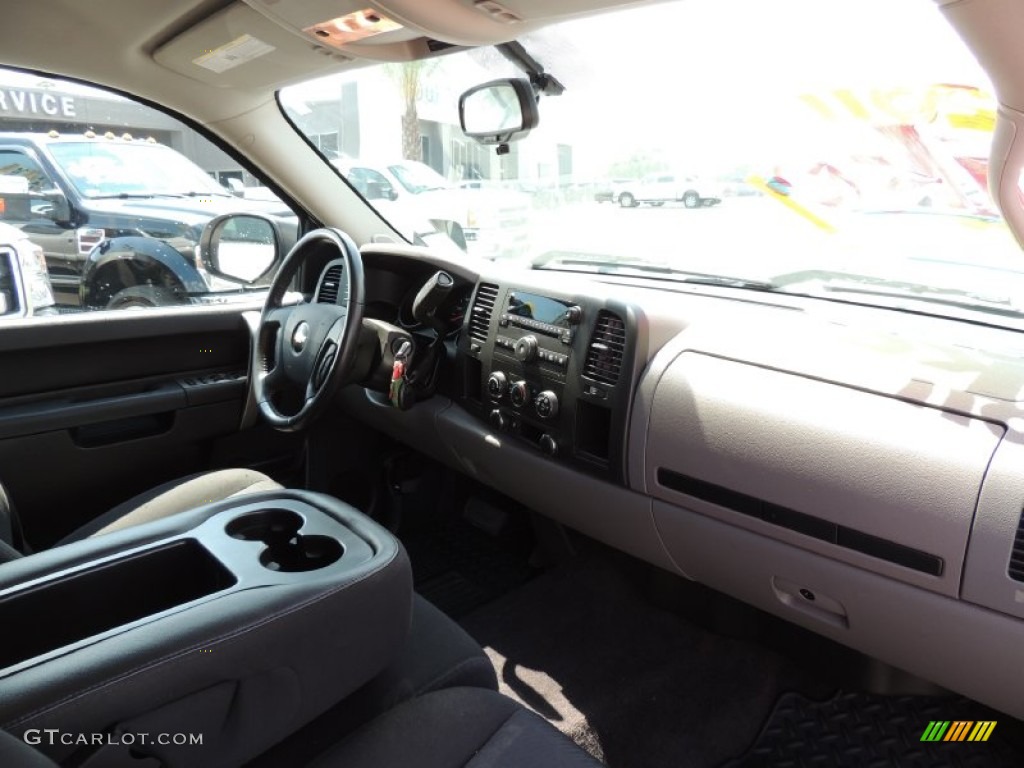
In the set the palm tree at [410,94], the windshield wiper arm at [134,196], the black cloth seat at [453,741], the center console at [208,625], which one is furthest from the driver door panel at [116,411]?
the black cloth seat at [453,741]

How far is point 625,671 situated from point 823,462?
3.83 ft

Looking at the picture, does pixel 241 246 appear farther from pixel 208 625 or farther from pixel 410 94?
pixel 208 625

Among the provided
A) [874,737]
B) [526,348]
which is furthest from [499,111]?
[874,737]

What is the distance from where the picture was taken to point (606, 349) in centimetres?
212

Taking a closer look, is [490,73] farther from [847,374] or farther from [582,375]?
[847,374]

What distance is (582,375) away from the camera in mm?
2160

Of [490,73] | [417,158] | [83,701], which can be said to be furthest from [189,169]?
[83,701]

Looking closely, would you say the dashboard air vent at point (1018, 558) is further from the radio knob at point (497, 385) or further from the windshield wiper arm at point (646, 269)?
the radio knob at point (497, 385)

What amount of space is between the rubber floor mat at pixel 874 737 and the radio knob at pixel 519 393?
3.67ft

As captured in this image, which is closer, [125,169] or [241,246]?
[125,169]

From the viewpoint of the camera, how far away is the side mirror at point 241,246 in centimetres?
316

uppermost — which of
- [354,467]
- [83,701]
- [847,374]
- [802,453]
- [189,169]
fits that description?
[189,169]

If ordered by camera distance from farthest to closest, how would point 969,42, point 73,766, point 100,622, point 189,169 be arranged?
point 189,169 < point 100,622 < point 969,42 < point 73,766

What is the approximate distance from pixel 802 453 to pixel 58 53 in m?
2.36
